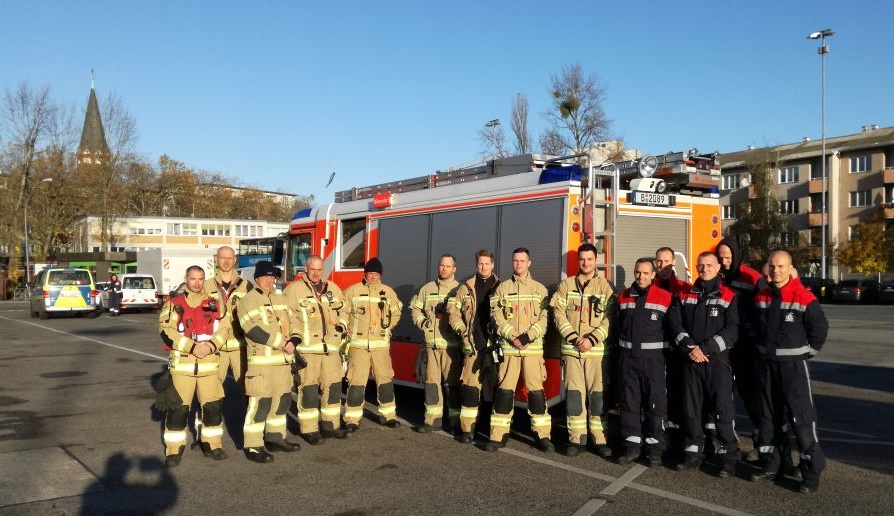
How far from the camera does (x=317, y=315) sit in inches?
294

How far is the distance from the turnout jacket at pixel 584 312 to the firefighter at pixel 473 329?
2.54 ft

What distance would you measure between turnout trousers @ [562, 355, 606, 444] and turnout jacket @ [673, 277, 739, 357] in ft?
2.78

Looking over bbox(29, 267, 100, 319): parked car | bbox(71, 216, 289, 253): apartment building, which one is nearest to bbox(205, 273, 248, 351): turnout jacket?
bbox(29, 267, 100, 319): parked car

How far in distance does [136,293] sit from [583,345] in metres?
26.8

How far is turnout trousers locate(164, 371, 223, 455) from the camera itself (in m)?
6.57

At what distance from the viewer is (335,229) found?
10.8m

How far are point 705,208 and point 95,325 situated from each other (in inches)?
820

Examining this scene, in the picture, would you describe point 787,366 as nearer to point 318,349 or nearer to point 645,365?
point 645,365

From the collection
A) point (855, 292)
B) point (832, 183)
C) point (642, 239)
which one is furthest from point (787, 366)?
point (832, 183)

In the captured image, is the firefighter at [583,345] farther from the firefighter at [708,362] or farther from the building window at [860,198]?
the building window at [860,198]

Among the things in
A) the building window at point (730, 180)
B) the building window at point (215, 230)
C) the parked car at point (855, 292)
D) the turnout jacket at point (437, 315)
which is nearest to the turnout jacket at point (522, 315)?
the turnout jacket at point (437, 315)

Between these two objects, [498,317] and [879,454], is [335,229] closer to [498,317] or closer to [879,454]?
[498,317]

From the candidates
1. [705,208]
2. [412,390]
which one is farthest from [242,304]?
A: [705,208]

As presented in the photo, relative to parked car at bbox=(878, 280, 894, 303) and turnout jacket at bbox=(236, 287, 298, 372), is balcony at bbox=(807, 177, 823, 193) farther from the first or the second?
turnout jacket at bbox=(236, 287, 298, 372)
